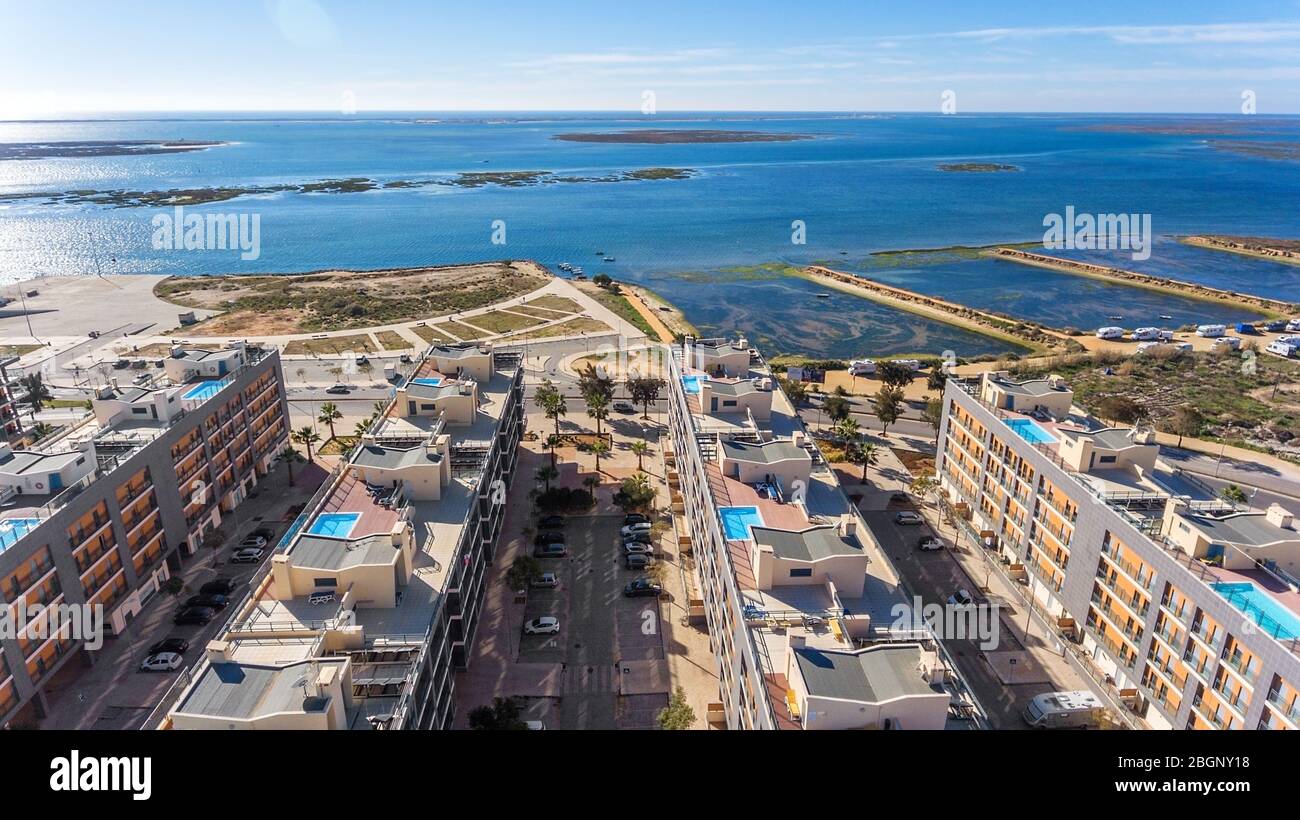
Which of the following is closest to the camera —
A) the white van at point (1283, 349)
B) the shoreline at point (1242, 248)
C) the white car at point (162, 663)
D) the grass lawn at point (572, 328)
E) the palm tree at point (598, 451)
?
the white car at point (162, 663)

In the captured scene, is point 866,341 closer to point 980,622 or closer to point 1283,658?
point 980,622

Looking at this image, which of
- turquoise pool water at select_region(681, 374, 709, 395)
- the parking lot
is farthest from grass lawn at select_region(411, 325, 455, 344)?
the parking lot

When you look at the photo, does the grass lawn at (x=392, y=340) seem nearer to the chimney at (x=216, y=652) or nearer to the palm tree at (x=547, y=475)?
the palm tree at (x=547, y=475)

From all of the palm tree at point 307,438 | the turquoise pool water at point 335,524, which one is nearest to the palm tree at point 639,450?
the turquoise pool water at point 335,524

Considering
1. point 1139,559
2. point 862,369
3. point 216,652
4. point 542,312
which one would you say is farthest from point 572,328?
point 216,652

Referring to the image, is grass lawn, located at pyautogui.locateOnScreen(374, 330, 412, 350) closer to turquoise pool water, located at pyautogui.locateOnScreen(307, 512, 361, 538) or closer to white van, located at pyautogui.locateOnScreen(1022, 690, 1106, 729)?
turquoise pool water, located at pyautogui.locateOnScreen(307, 512, 361, 538)

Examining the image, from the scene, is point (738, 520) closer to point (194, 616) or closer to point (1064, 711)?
point (1064, 711)

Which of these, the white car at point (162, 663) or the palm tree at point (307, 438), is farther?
the palm tree at point (307, 438)
